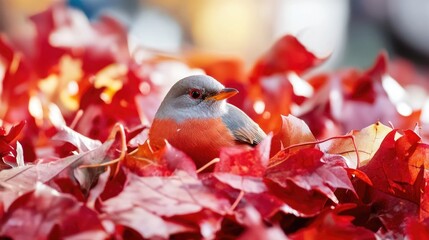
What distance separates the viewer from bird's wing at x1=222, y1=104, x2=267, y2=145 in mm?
1105

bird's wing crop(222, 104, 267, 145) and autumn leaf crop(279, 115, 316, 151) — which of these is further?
bird's wing crop(222, 104, 267, 145)

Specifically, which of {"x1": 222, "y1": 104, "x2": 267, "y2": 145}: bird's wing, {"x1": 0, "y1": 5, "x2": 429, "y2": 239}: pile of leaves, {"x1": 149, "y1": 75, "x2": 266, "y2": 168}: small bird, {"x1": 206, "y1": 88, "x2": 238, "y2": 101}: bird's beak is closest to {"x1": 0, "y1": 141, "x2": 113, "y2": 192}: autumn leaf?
{"x1": 0, "y1": 5, "x2": 429, "y2": 239}: pile of leaves

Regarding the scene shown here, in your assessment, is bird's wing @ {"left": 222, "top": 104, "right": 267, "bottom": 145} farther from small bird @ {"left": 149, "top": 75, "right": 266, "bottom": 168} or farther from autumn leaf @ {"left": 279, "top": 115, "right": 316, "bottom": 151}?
autumn leaf @ {"left": 279, "top": 115, "right": 316, "bottom": 151}

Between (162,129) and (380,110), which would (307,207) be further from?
(380,110)

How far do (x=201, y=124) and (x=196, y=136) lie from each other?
56 mm

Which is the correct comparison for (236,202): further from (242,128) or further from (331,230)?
(242,128)

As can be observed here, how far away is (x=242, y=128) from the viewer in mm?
1121

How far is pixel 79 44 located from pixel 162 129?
0.71 meters

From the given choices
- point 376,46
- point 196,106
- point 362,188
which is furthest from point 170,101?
point 376,46

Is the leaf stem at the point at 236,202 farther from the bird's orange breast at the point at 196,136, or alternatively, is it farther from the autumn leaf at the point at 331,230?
the bird's orange breast at the point at 196,136

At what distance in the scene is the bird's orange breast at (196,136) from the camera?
101cm

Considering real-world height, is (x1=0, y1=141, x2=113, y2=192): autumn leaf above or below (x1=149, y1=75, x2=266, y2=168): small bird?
above

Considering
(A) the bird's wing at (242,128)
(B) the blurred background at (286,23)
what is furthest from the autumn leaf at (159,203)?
(B) the blurred background at (286,23)

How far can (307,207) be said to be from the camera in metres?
0.83
